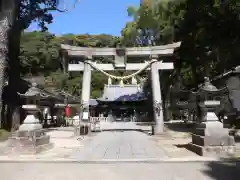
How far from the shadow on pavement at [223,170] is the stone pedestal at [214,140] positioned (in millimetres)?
1177

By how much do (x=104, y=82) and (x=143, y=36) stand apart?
27.7m

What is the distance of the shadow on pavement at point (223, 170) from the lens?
711cm

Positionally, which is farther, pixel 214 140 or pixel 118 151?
pixel 118 151

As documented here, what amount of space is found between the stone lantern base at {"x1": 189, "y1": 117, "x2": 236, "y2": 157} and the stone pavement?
1325mm

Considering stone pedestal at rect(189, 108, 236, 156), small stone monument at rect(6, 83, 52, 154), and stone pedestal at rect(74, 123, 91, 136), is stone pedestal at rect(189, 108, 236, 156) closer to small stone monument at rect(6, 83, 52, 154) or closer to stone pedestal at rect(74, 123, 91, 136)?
small stone monument at rect(6, 83, 52, 154)

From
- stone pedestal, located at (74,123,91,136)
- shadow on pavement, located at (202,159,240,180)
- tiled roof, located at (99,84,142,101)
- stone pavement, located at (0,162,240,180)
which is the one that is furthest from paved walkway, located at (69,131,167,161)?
tiled roof, located at (99,84,142,101)

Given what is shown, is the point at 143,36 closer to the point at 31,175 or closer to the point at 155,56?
the point at 155,56

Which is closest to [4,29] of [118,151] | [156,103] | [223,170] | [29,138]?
[29,138]

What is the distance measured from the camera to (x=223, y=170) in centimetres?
787

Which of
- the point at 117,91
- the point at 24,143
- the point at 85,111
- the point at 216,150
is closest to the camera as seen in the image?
the point at 216,150

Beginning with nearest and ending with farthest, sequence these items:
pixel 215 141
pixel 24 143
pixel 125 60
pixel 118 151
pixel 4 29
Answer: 1. pixel 215 141
2. pixel 24 143
3. pixel 118 151
4. pixel 4 29
5. pixel 125 60

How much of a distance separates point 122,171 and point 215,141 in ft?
12.9

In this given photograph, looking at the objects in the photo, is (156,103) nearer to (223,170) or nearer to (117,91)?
(223,170)

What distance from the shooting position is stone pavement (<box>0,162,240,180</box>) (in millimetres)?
7195
